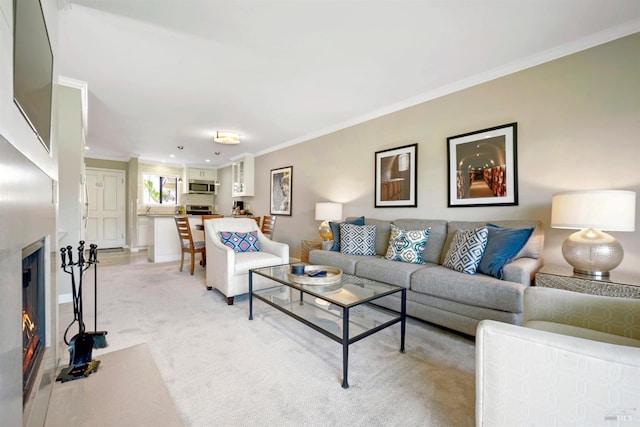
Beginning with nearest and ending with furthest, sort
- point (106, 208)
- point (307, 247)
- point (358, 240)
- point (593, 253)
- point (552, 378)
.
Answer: point (552, 378) < point (593, 253) < point (358, 240) < point (307, 247) < point (106, 208)

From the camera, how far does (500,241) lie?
223 centimetres

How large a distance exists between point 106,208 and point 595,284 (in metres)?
8.87

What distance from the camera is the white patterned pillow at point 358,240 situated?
3219mm

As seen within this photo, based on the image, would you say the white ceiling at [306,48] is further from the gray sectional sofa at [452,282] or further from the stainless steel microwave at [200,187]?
the stainless steel microwave at [200,187]

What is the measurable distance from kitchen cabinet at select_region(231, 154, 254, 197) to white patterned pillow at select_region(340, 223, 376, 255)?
3747mm

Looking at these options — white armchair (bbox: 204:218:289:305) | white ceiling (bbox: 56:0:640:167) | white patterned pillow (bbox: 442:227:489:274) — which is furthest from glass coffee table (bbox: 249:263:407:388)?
white ceiling (bbox: 56:0:640:167)

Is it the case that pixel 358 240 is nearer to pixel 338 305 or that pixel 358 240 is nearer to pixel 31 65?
pixel 338 305

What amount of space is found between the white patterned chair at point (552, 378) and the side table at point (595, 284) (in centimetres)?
80

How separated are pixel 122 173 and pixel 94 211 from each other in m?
1.15

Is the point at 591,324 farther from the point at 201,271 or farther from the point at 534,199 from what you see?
the point at 201,271

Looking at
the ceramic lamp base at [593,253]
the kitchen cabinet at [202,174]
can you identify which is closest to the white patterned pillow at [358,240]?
the ceramic lamp base at [593,253]

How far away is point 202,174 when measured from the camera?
26.3ft

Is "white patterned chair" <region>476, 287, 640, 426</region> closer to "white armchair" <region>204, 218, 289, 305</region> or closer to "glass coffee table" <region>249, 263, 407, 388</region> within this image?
"glass coffee table" <region>249, 263, 407, 388</region>

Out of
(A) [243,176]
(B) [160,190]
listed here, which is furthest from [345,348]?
(B) [160,190]
